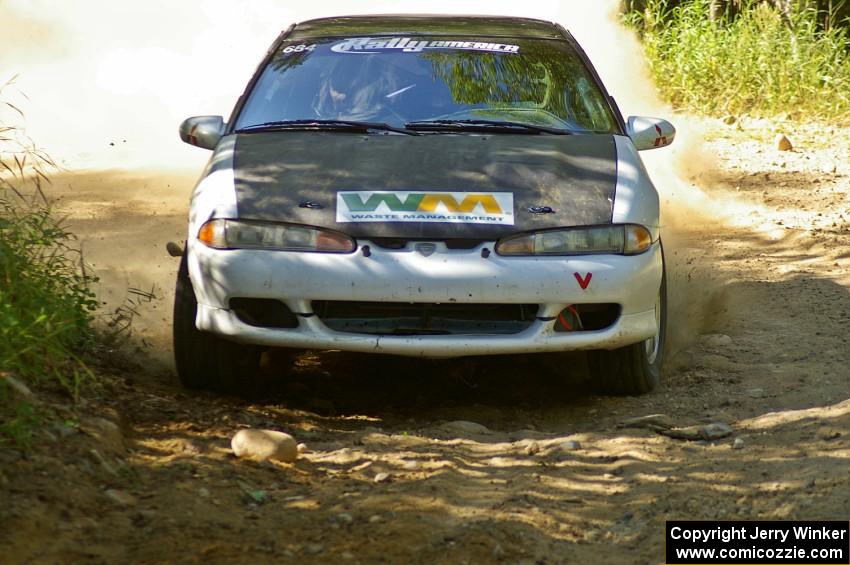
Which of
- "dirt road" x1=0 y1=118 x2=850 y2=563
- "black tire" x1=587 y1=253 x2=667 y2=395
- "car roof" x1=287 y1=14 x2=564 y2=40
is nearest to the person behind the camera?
"dirt road" x1=0 y1=118 x2=850 y2=563

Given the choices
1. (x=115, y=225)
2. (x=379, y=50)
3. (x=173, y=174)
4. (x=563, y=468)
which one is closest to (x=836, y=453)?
(x=563, y=468)

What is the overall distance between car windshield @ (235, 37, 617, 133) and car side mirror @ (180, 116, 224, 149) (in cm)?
11

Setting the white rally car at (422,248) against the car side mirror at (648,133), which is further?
the car side mirror at (648,133)

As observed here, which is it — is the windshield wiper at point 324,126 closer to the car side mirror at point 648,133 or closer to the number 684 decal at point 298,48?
the number 684 decal at point 298,48

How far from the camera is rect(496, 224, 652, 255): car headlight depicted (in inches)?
183

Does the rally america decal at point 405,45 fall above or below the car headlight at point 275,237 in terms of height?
above

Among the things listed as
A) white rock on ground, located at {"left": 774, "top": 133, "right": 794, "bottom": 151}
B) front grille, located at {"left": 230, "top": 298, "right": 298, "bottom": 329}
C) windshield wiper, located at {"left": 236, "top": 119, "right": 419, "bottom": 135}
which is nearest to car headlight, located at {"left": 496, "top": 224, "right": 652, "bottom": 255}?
front grille, located at {"left": 230, "top": 298, "right": 298, "bottom": 329}

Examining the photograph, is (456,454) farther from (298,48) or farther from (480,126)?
(298,48)

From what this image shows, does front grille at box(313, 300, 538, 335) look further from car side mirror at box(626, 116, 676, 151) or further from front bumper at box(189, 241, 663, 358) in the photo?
car side mirror at box(626, 116, 676, 151)

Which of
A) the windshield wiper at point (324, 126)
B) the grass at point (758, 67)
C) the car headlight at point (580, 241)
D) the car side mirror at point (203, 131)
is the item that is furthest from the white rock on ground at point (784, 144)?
the car side mirror at point (203, 131)

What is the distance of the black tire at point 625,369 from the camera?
5.12 metres

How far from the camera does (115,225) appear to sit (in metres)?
8.15

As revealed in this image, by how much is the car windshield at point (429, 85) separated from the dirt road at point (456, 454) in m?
1.17

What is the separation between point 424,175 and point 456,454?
1159mm
